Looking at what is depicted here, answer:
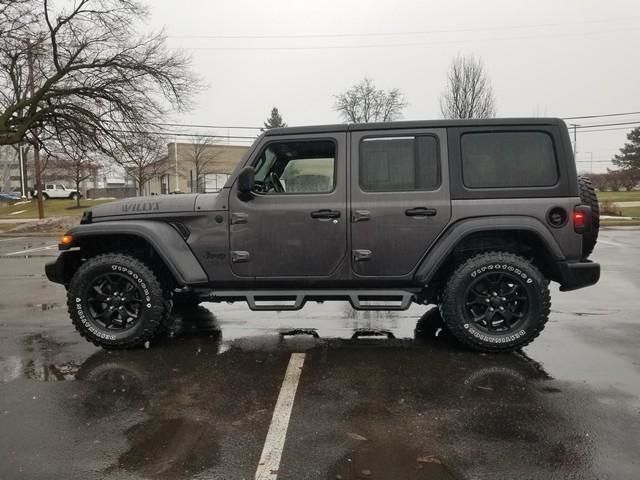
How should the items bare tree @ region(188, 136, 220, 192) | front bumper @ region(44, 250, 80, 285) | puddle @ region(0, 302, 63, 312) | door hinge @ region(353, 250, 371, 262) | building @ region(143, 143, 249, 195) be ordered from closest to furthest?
1. door hinge @ region(353, 250, 371, 262)
2. front bumper @ region(44, 250, 80, 285)
3. puddle @ region(0, 302, 63, 312)
4. bare tree @ region(188, 136, 220, 192)
5. building @ region(143, 143, 249, 195)

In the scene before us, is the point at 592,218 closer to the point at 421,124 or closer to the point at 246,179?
the point at 421,124

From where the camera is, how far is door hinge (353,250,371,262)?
446 cm

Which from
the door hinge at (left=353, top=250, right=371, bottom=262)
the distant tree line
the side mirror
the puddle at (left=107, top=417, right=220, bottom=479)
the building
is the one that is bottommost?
the puddle at (left=107, top=417, right=220, bottom=479)

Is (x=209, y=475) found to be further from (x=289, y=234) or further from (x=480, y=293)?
(x=480, y=293)

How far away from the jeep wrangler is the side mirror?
1 centimetres

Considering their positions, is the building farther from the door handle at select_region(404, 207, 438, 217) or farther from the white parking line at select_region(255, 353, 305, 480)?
the white parking line at select_region(255, 353, 305, 480)

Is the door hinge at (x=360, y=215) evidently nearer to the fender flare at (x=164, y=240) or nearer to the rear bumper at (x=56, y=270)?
the fender flare at (x=164, y=240)

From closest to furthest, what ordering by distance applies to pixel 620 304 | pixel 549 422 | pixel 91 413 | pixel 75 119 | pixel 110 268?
pixel 549 422
pixel 91 413
pixel 110 268
pixel 620 304
pixel 75 119

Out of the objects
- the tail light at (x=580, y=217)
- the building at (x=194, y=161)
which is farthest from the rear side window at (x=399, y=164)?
the building at (x=194, y=161)

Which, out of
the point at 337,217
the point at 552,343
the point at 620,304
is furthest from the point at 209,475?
the point at 620,304

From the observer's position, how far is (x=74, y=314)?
4641mm

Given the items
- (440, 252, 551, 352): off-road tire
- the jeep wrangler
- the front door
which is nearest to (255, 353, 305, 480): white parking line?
the jeep wrangler

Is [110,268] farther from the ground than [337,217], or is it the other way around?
[337,217]

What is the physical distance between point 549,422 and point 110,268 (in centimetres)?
376
